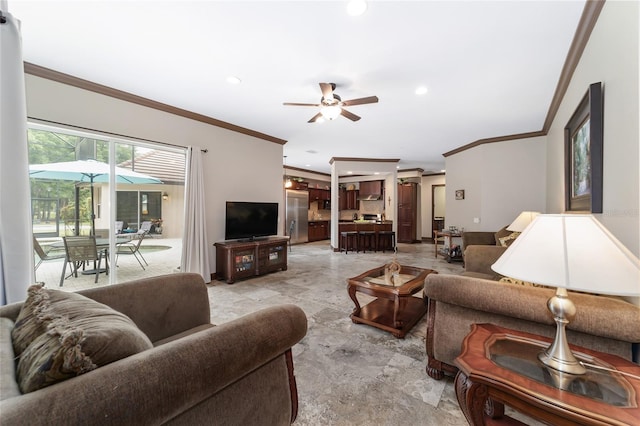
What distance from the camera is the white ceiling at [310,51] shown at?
192cm

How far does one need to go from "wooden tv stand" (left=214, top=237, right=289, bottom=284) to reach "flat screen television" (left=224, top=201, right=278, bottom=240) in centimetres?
14

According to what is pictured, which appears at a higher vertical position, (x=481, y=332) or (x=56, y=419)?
(x=56, y=419)

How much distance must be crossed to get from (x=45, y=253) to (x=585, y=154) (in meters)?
5.72

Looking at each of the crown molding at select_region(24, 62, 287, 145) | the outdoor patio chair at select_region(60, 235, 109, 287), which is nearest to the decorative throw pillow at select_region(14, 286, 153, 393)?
the outdoor patio chair at select_region(60, 235, 109, 287)

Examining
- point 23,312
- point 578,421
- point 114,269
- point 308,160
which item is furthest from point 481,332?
point 308,160

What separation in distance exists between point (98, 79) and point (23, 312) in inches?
124

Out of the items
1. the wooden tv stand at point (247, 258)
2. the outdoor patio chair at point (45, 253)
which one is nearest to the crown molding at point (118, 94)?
the outdoor patio chair at point (45, 253)

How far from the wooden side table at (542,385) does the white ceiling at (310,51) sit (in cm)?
227

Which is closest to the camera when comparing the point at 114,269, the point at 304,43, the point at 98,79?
the point at 304,43

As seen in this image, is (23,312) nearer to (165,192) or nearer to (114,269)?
(114,269)

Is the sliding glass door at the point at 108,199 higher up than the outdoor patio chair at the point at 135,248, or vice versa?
the sliding glass door at the point at 108,199

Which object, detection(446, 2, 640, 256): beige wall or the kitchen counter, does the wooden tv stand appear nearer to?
the kitchen counter

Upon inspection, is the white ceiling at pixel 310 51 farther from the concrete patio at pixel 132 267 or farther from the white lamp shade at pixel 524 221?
the concrete patio at pixel 132 267

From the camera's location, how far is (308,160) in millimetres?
7762
